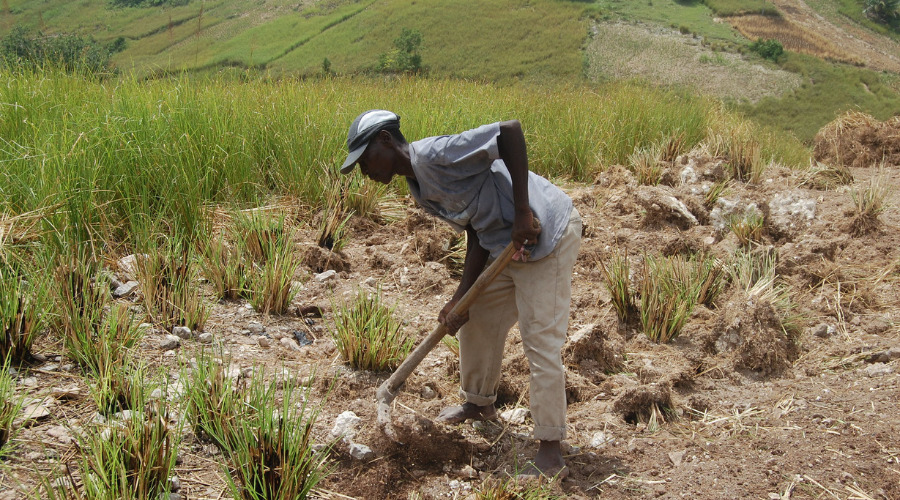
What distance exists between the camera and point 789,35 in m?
18.5

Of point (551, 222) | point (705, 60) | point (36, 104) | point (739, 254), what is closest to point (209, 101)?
point (36, 104)

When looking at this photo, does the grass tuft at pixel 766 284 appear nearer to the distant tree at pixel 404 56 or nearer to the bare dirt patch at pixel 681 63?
the distant tree at pixel 404 56

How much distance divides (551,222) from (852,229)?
13.4 feet

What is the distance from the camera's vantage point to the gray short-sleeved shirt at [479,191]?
2.11 m

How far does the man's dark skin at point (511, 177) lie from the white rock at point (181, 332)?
1475 mm

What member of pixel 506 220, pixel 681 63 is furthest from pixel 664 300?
pixel 681 63

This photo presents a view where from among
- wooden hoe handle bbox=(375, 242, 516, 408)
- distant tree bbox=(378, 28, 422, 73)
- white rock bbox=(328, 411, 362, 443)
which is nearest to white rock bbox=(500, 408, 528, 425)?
wooden hoe handle bbox=(375, 242, 516, 408)

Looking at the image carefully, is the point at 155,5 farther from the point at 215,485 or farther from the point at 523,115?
the point at 215,485

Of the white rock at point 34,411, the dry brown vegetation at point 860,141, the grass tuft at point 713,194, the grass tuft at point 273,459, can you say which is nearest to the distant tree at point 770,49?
the dry brown vegetation at point 860,141

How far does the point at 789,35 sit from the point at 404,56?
1198cm

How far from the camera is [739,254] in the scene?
4.59 metres

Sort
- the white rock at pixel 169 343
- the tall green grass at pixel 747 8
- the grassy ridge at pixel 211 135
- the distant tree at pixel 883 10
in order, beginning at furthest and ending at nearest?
1. the tall green grass at pixel 747 8
2. the distant tree at pixel 883 10
3. the grassy ridge at pixel 211 135
4. the white rock at pixel 169 343

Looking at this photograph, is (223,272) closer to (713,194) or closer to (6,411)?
(6,411)

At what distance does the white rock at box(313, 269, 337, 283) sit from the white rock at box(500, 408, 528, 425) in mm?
1796
